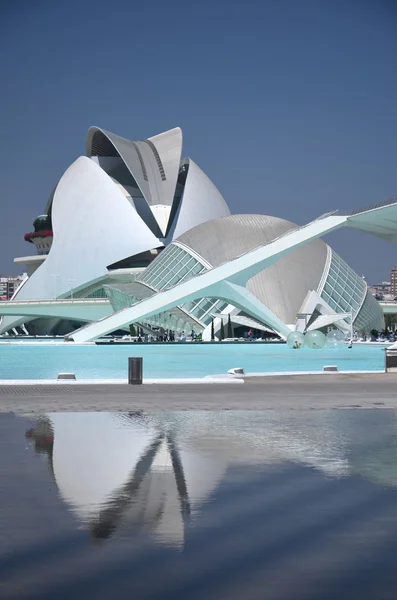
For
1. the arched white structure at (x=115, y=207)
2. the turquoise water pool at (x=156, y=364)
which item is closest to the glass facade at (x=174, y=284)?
the turquoise water pool at (x=156, y=364)

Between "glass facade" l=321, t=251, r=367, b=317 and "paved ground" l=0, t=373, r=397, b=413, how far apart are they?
39.6 metres

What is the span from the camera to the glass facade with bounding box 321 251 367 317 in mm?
59281

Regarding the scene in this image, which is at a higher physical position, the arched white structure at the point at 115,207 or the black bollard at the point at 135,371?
the arched white structure at the point at 115,207

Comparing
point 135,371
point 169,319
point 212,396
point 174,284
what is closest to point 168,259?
point 174,284

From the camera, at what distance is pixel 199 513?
584cm

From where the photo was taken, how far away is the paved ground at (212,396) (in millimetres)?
13852

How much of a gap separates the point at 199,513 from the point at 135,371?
13.1 m

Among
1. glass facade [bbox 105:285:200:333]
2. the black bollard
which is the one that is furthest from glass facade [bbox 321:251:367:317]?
the black bollard

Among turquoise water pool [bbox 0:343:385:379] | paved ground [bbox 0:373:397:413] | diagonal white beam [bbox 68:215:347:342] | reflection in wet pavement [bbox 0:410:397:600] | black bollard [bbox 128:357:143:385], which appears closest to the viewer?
reflection in wet pavement [bbox 0:410:397:600]

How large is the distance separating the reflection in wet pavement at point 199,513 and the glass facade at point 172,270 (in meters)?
49.6

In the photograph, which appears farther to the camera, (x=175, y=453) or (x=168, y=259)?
(x=168, y=259)

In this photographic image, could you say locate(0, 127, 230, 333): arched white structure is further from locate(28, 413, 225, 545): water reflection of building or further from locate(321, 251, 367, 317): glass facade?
locate(28, 413, 225, 545): water reflection of building

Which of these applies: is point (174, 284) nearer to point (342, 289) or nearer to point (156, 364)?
point (342, 289)

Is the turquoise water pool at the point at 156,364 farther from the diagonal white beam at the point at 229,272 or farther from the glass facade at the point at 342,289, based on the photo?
the glass facade at the point at 342,289
